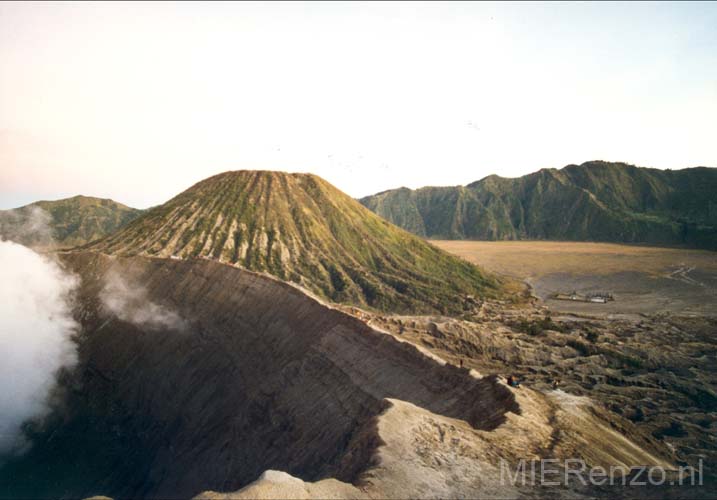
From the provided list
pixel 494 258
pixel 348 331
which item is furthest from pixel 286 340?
pixel 494 258

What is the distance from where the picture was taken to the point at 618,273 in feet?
358

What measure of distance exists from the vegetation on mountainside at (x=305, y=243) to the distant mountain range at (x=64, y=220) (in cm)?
7605

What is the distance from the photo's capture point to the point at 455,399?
23.7 m

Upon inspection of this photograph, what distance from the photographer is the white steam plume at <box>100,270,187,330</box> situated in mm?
43062

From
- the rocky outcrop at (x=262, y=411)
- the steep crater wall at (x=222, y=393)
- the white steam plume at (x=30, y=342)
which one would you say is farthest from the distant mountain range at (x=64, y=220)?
the steep crater wall at (x=222, y=393)

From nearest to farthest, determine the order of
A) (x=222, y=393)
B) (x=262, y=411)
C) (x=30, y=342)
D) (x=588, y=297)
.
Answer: (x=262, y=411) → (x=222, y=393) → (x=30, y=342) → (x=588, y=297)

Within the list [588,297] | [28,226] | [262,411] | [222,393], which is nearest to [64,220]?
[28,226]

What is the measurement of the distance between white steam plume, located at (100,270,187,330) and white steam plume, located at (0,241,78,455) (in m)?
4.15

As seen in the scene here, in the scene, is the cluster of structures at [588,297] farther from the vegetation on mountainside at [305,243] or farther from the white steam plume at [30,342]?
the white steam plume at [30,342]

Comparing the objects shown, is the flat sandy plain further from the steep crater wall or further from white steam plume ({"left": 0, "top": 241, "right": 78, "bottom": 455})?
white steam plume ({"left": 0, "top": 241, "right": 78, "bottom": 455})

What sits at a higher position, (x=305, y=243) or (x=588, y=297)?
(x=305, y=243)

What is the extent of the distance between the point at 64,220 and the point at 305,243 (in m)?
134

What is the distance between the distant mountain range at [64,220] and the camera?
16012 centimetres

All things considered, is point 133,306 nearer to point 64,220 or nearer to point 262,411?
point 262,411
